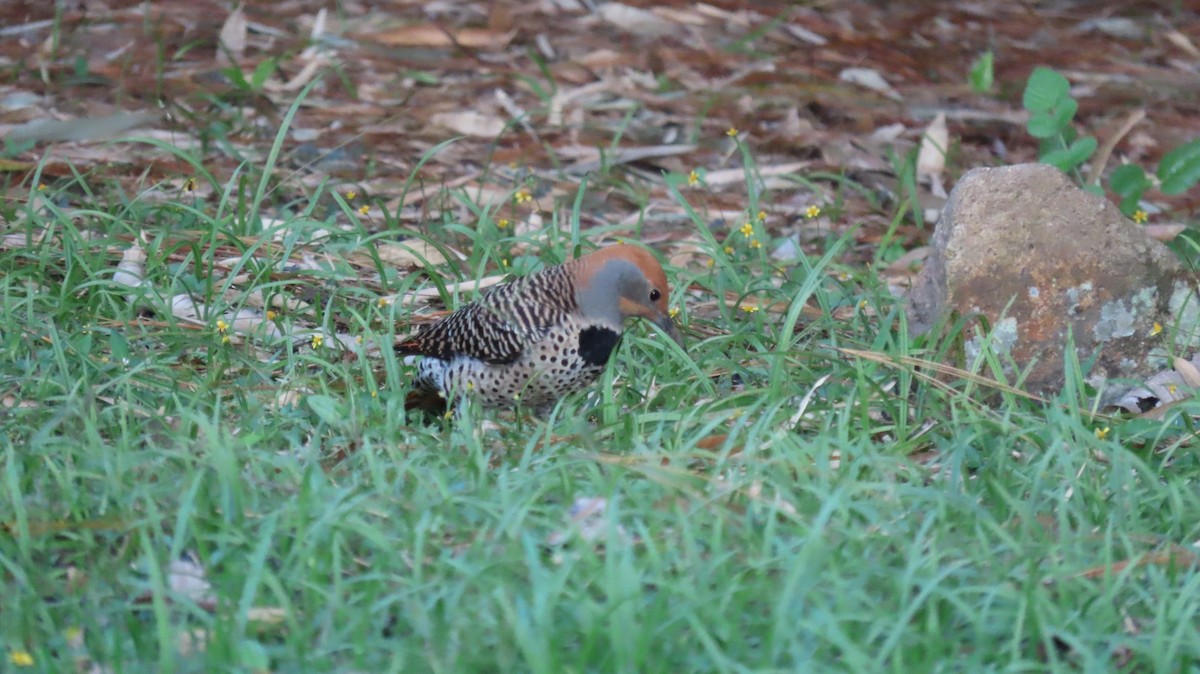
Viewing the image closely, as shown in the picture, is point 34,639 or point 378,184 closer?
point 34,639

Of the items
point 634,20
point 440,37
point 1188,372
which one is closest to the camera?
point 1188,372

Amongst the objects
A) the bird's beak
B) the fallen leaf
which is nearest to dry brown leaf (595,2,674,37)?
the fallen leaf

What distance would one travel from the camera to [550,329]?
4438 mm

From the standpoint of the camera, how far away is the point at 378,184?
6863 millimetres

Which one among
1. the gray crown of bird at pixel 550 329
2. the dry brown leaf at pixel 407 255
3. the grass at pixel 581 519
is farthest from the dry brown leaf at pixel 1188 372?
the dry brown leaf at pixel 407 255

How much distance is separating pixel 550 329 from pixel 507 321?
145 millimetres

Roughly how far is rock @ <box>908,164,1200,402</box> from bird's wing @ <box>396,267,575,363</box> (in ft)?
4.33

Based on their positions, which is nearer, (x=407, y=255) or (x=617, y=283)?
(x=617, y=283)

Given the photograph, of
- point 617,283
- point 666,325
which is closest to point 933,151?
point 666,325

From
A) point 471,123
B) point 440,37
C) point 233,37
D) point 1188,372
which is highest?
point 1188,372

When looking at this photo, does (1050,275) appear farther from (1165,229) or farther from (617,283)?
(1165,229)

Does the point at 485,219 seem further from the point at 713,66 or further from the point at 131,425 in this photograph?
the point at 713,66

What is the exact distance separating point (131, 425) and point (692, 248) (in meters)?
3.11

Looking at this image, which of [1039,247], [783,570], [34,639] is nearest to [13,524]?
[34,639]
